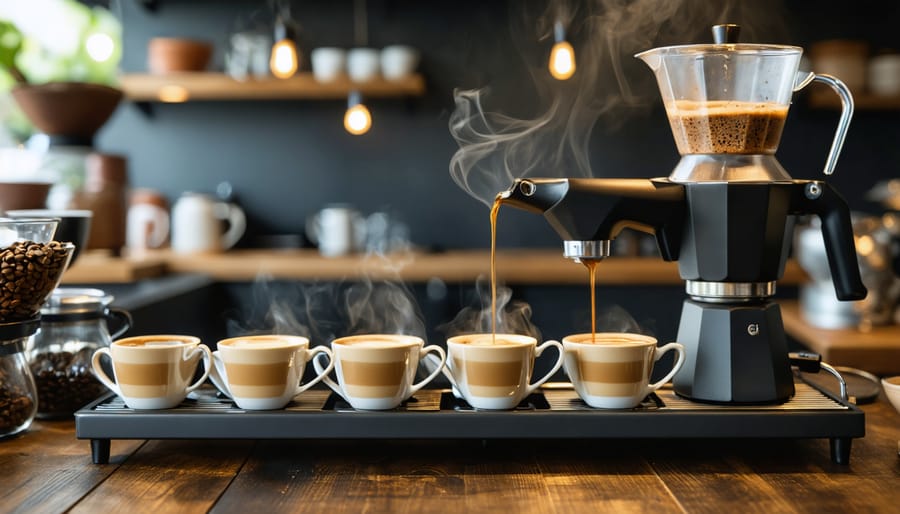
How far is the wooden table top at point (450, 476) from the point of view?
→ 865 mm

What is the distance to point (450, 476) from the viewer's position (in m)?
0.95

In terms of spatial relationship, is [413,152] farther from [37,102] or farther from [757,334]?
[757,334]

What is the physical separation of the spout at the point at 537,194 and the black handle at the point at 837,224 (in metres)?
0.29

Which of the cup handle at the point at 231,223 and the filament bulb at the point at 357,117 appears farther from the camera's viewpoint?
the cup handle at the point at 231,223

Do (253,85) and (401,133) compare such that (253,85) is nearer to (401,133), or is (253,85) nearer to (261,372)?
(401,133)

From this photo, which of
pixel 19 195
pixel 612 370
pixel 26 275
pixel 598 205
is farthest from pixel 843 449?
pixel 19 195

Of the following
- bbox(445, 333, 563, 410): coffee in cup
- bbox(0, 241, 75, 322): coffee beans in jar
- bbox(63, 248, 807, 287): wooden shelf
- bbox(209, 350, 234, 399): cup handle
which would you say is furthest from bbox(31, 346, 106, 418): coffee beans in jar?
bbox(63, 248, 807, 287): wooden shelf

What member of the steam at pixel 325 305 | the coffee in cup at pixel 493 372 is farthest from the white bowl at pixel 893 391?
the steam at pixel 325 305

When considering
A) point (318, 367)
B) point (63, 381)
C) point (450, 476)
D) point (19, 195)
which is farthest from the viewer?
point (19, 195)

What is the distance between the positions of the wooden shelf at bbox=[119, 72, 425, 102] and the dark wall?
0.28 m

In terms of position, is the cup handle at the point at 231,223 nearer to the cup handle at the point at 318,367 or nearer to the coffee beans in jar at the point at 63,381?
the coffee beans in jar at the point at 63,381

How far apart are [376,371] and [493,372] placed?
0.13 meters

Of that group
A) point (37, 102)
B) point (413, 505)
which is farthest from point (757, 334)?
point (37, 102)

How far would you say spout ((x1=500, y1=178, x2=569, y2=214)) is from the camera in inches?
41.1
